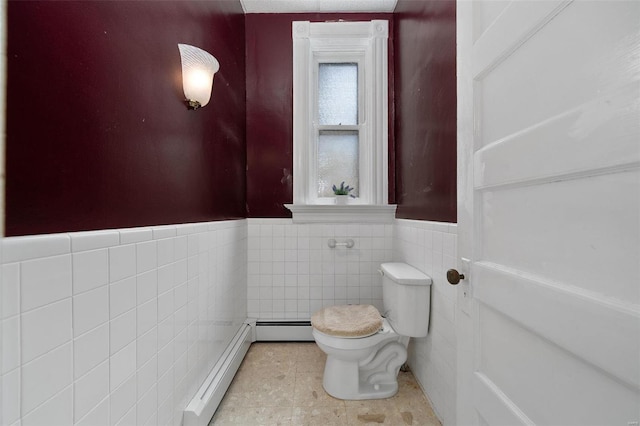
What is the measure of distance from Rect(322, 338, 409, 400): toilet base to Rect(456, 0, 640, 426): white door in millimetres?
759

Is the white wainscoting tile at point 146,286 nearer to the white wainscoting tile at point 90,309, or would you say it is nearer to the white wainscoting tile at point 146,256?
the white wainscoting tile at point 146,256

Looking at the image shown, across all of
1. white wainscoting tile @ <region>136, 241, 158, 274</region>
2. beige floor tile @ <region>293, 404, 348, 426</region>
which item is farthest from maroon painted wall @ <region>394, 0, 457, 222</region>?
white wainscoting tile @ <region>136, 241, 158, 274</region>

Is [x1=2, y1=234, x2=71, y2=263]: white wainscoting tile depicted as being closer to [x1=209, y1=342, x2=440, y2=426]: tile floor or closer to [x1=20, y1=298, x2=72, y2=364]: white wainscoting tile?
[x1=20, y1=298, x2=72, y2=364]: white wainscoting tile

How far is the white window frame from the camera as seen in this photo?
2143 mm

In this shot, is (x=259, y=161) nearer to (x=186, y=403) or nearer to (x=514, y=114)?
(x=186, y=403)

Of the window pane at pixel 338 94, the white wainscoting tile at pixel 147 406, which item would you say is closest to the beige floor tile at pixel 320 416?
the white wainscoting tile at pixel 147 406

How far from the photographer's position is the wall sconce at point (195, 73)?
114 cm

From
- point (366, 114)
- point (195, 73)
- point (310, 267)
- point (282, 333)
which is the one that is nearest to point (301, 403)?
point (282, 333)

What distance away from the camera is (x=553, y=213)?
0.53m

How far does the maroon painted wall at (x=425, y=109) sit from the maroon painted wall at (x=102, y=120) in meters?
1.20

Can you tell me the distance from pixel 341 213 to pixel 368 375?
111cm

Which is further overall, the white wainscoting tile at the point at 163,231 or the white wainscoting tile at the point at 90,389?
the white wainscoting tile at the point at 163,231

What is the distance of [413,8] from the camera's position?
1735 millimetres

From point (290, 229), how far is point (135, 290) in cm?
138
